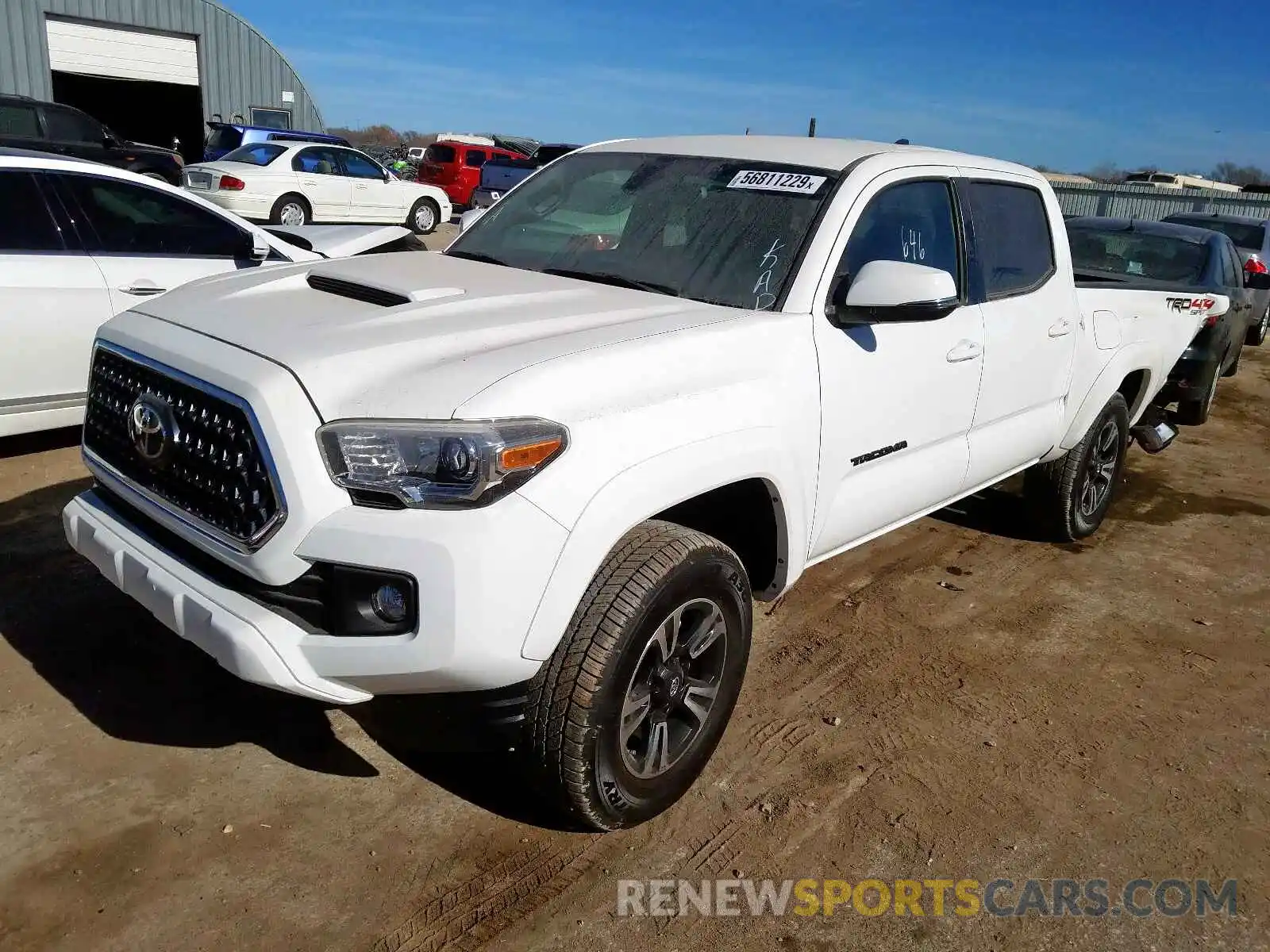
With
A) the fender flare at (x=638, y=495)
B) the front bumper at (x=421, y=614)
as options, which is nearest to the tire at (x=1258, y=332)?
the fender flare at (x=638, y=495)

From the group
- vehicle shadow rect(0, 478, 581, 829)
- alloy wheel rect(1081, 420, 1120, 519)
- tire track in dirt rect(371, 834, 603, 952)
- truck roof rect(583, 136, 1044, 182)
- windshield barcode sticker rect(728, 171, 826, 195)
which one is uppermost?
truck roof rect(583, 136, 1044, 182)

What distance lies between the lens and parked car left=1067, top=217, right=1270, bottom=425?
816 cm

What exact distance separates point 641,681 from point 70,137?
15948 mm

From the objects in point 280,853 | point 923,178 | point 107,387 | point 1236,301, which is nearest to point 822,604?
point 923,178

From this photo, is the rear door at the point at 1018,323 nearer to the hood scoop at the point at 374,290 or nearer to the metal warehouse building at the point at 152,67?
the hood scoop at the point at 374,290

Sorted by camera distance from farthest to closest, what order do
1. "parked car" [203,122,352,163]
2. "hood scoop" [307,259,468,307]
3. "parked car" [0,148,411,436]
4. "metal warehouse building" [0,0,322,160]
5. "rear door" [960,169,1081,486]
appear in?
"metal warehouse building" [0,0,322,160] → "parked car" [203,122,352,163] → "parked car" [0,148,411,436] → "rear door" [960,169,1081,486] → "hood scoop" [307,259,468,307]

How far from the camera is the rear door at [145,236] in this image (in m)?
5.45

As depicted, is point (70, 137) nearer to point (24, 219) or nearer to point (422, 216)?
point (422, 216)

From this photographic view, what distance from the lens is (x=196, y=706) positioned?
3.34 m

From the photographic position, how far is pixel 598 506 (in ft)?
7.94

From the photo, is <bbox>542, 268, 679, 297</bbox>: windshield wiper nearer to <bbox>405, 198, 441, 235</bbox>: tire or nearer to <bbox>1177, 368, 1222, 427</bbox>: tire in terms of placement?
<bbox>1177, 368, 1222, 427</bbox>: tire

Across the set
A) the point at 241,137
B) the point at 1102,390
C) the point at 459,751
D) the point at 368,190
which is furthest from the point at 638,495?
the point at 241,137

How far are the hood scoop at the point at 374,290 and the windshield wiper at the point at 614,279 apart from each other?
1.67 ft

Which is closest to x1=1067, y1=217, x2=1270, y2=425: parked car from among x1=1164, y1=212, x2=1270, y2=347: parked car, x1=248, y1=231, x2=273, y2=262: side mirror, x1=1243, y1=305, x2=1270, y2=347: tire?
x1=1164, y1=212, x2=1270, y2=347: parked car
